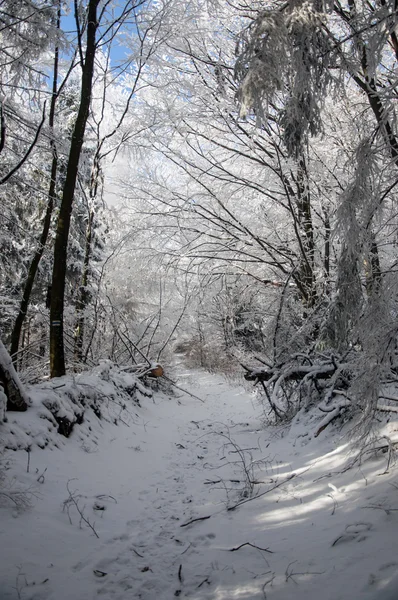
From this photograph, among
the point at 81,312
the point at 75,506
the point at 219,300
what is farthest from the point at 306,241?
the point at 81,312

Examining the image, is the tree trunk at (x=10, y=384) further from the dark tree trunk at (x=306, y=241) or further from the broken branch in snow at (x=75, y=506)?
the dark tree trunk at (x=306, y=241)

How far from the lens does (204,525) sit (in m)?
2.74

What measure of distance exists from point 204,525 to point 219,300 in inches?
303

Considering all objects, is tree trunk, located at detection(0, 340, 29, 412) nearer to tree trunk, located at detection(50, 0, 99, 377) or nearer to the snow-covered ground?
the snow-covered ground

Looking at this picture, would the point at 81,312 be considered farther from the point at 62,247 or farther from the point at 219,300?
the point at 219,300

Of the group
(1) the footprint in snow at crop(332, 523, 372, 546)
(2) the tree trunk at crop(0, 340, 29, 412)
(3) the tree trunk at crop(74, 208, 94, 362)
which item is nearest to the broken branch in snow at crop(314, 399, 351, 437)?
(1) the footprint in snow at crop(332, 523, 372, 546)

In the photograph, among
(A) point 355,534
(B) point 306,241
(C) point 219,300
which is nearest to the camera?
(A) point 355,534

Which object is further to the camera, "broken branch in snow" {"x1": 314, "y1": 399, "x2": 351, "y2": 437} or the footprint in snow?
"broken branch in snow" {"x1": 314, "y1": 399, "x2": 351, "y2": 437}

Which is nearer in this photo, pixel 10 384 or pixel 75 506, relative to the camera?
pixel 75 506

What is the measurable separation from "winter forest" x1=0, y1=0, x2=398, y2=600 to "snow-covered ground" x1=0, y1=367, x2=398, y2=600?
2 centimetres

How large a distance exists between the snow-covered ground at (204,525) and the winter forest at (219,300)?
0.06 ft

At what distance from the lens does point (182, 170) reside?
283 inches

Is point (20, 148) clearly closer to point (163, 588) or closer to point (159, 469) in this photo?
point (159, 469)

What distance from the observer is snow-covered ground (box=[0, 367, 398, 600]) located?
190cm
